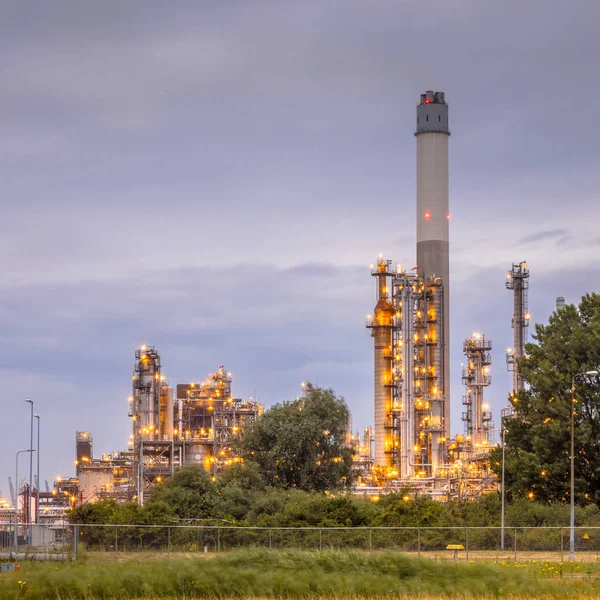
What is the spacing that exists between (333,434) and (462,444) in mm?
12469

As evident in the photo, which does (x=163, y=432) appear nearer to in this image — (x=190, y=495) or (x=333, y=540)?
(x=190, y=495)

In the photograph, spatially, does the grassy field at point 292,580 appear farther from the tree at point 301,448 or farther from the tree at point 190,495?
the tree at point 301,448

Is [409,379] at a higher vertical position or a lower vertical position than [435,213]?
lower

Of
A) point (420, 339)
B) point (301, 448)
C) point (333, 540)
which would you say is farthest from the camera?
point (420, 339)

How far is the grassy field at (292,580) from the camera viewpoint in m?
41.2

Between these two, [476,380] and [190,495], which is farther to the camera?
[476,380]

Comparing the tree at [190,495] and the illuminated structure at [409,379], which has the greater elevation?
the illuminated structure at [409,379]

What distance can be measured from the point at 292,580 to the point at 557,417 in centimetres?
4891

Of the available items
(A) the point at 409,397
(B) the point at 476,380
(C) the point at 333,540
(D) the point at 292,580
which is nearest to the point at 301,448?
(A) the point at 409,397

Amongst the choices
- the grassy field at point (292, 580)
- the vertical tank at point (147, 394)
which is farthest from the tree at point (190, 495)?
the grassy field at point (292, 580)

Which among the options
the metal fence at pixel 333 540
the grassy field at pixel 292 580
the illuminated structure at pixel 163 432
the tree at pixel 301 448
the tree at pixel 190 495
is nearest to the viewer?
the grassy field at pixel 292 580

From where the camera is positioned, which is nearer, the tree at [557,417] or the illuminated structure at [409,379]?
the tree at [557,417]

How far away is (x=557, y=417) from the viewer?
87250 mm

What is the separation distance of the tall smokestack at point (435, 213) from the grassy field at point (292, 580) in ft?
230
